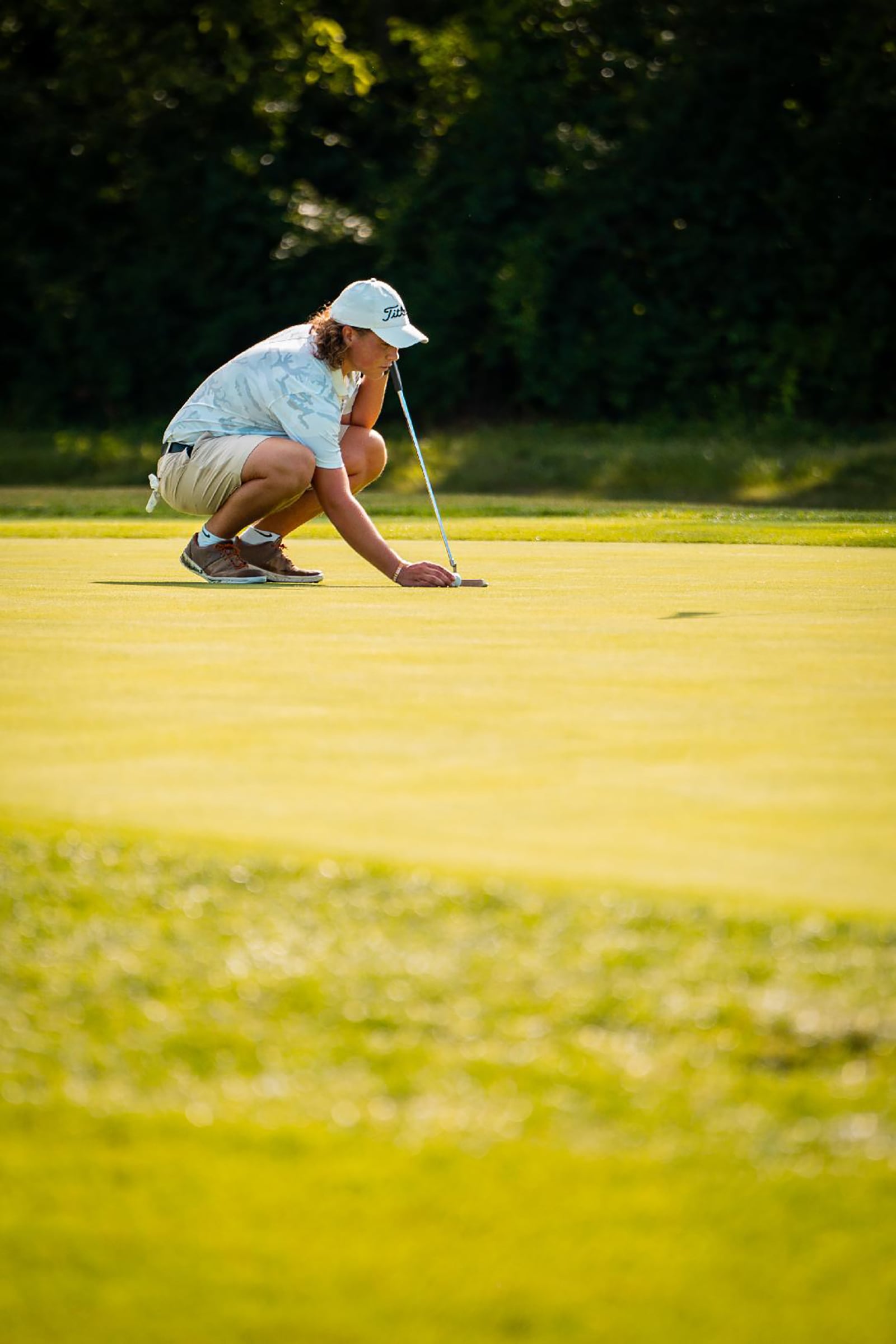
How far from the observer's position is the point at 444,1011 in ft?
6.86

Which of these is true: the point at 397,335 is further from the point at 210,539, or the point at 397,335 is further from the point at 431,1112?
the point at 431,1112

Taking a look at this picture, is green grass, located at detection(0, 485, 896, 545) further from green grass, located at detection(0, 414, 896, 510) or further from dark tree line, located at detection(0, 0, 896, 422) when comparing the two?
dark tree line, located at detection(0, 0, 896, 422)

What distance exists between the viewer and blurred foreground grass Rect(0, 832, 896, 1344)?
1509 mm

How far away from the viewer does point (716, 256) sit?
923 inches

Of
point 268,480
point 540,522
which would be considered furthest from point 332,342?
point 540,522

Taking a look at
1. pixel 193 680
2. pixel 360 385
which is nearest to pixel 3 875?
pixel 193 680

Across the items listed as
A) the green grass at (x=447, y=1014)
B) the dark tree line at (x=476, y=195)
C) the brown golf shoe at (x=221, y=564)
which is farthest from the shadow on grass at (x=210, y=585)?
the dark tree line at (x=476, y=195)

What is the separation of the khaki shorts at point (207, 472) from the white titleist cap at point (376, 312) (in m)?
0.60

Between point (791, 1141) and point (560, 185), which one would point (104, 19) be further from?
point (791, 1141)

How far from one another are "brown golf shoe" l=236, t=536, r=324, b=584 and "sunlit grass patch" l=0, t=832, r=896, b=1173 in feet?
15.8

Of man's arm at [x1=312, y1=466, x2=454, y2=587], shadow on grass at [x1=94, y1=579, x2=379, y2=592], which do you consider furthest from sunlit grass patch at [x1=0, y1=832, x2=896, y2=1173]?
shadow on grass at [x1=94, y1=579, x2=379, y2=592]

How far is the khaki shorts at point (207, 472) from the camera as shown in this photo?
283 inches

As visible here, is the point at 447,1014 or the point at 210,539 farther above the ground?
the point at 447,1014

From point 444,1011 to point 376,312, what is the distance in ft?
16.2
